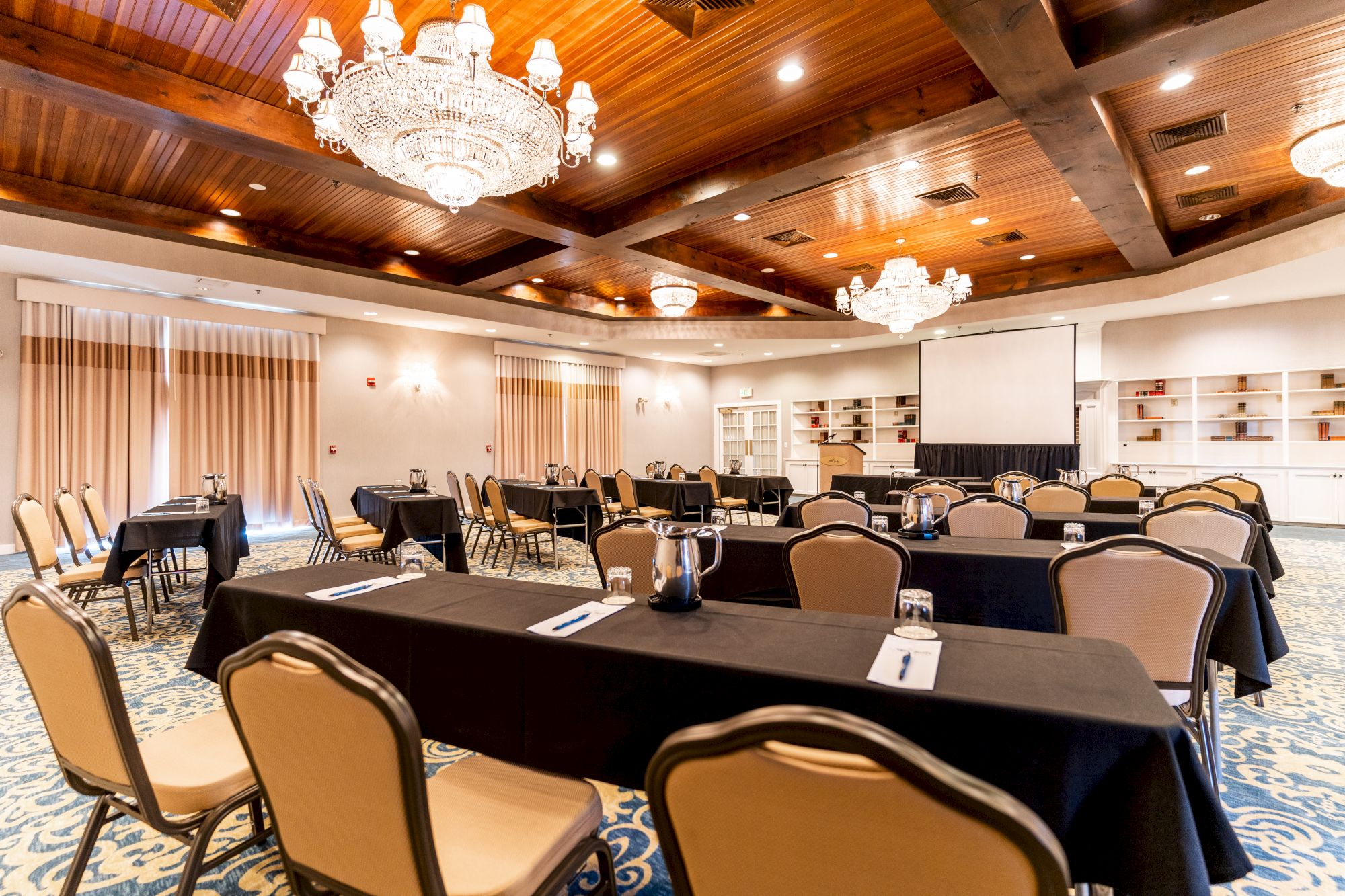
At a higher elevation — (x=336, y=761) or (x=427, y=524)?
(x=336, y=761)

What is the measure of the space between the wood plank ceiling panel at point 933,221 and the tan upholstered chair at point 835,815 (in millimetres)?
5158

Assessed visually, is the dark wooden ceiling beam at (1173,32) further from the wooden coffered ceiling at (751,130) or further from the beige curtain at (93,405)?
the beige curtain at (93,405)

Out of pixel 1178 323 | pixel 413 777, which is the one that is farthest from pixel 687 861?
pixel 1178 323

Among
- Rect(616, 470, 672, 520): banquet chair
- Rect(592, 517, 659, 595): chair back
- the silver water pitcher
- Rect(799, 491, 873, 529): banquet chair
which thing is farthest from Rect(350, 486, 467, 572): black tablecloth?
the silver water pitcher

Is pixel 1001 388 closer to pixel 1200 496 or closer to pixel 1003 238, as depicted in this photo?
pixel 1003 238

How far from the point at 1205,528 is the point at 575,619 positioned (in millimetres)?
3362

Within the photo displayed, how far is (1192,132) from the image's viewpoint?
15.3 feet

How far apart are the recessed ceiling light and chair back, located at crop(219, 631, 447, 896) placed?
5239 millimetres

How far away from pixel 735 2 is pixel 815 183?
2044mm

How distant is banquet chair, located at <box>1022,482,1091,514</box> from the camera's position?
15.4 feet

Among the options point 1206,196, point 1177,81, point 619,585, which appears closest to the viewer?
point 619,585

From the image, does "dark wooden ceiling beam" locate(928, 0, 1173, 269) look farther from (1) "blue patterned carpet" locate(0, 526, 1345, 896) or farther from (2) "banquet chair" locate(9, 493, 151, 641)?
(2) "banquet chair" locate(9, 493, 151, 641)

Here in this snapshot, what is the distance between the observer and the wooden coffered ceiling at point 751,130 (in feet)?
11.0

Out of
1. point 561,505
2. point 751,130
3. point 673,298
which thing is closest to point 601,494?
point 561,505
